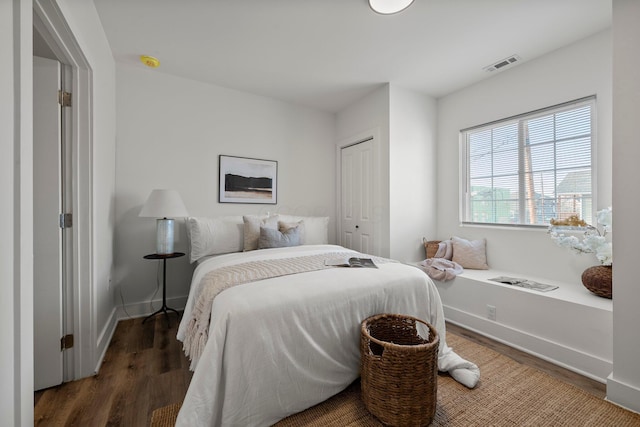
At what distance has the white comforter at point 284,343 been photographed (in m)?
1.23

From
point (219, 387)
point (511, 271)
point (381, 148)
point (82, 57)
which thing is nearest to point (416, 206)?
point (381, 148)

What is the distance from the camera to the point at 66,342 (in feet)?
5.56

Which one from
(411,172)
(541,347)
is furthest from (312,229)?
(541,347)

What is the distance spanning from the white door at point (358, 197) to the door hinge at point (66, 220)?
2808mm

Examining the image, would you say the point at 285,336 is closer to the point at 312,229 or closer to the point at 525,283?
the point at 312,229

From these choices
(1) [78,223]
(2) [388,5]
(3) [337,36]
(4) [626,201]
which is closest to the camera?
(4) [626,201]

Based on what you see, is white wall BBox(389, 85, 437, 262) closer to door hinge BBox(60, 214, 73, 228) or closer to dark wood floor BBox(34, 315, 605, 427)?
dark wood floor BBox(34, 315, 605, 427)

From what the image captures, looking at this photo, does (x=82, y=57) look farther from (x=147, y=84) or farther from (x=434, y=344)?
(x=434, y=344)

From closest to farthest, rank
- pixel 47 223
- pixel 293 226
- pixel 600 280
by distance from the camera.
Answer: pixel 47 223
pixel 600 280
pixel 293 226

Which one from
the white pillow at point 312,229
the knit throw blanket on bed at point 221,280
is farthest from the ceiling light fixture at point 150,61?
the knit throw blanket on bed at point 221,280

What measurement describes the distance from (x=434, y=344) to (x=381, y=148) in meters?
2.39

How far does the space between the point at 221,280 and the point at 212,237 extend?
1196mm

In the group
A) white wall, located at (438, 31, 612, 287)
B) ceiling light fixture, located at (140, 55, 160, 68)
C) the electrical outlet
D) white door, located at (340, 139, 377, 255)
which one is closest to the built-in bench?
the electrical outlet

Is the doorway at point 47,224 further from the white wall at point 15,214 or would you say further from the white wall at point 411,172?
the white wall at point 411,172
